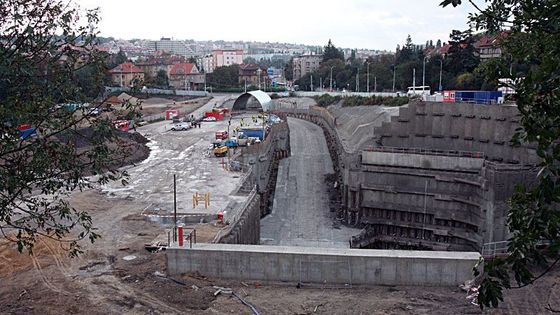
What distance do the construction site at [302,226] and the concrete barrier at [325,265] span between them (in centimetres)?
4

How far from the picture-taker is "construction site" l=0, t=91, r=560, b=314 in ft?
55.2

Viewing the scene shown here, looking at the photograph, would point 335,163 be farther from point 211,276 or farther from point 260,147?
point 211,276

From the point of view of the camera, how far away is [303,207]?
118ft

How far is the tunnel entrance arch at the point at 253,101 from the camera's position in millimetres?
82500

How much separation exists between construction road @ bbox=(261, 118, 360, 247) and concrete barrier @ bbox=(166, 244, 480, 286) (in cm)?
1045

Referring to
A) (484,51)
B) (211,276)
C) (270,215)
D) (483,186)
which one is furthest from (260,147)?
(484,51)

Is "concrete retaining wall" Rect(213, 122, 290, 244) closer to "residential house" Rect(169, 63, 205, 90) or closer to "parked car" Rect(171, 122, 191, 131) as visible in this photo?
"parked car" Rect(171, 122, 191, 131)

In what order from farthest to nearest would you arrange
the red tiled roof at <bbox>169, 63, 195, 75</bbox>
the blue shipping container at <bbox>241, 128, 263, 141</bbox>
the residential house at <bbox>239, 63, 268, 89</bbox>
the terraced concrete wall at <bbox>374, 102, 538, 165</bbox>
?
the residential house at <bbox>239, 63, 268, 89</bbox>, the red tiled roof at <bbox>169, 63, 195, 75</bbox>, the blue shipping container at <bbox>241, 128, 263, 141</bbox>, the terraced concrete wall at <bbox>374, 102, 538, 165</bbox>

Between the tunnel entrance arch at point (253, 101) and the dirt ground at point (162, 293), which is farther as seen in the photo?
the tunnel entrance arch at point (253, 101)

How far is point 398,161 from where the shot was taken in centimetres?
3153

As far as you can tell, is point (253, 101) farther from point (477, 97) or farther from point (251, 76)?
point (477, 97)

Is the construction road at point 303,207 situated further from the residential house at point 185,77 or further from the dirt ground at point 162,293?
the residential house at point 185,77

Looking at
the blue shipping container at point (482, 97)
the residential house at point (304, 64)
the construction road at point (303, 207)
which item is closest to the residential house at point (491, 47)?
the blue shipping container at point (482, 97)

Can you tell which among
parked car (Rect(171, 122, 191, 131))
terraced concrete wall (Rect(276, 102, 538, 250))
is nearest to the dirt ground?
terraced concrete wall (Rect(276, 102, 538, 250))
